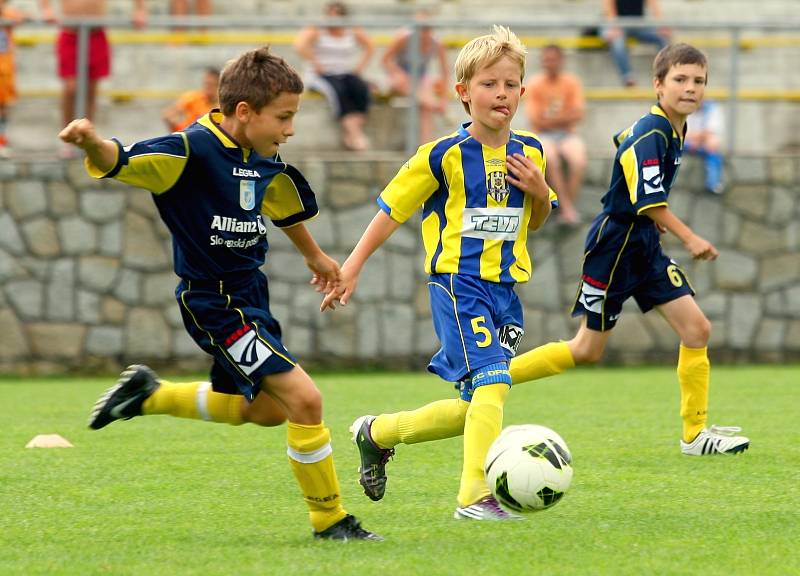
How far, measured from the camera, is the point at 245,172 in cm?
480

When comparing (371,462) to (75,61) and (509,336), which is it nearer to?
(509,336)

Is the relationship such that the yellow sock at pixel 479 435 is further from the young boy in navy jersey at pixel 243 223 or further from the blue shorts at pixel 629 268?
the blue shorts at pixel 629 268

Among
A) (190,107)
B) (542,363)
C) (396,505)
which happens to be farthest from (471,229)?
(190,107)

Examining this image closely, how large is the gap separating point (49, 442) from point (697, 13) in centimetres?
1127

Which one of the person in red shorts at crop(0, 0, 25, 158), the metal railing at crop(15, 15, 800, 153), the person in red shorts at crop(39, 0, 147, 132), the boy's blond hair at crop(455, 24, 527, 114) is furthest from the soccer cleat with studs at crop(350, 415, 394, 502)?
the person in red shorts at crop(0, 0, 25, 158)

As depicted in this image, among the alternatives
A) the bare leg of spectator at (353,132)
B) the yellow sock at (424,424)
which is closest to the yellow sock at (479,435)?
the yellow sock at (424,424)

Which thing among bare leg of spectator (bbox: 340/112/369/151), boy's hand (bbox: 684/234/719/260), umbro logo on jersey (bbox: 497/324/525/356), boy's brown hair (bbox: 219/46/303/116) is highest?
boy's brown hair (bbox: 219/46/303/116)

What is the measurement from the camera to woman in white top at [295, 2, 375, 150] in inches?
444

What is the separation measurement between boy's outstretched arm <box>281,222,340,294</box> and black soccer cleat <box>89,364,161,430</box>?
41.4 inches

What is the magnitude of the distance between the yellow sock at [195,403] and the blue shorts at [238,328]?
632 mm

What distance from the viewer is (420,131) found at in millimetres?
11273

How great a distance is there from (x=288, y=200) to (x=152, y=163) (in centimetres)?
69

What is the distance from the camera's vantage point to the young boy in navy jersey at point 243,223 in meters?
4.51

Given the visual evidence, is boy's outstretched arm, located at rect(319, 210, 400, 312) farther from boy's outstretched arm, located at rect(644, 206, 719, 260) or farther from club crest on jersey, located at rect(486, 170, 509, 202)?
boy's outstretched arm, located at rect(644, 206, 719, 260)
